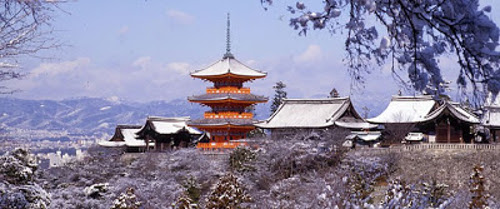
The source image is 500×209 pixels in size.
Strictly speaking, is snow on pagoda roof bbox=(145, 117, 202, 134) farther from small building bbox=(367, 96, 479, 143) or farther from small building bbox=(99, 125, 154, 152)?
small building bbox=(367, 96, 479, 143)

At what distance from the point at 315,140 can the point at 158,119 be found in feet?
46.9

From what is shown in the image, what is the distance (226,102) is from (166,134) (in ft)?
17.4

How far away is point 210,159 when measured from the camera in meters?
35.2

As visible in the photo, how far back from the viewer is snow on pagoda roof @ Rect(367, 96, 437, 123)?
111 feet

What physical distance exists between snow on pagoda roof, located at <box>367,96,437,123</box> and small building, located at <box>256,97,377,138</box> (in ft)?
3.01

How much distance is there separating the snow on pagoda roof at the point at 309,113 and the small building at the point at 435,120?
194cm

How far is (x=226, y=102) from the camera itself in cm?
3897

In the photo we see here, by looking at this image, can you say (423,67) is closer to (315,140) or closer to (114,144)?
(315,140)

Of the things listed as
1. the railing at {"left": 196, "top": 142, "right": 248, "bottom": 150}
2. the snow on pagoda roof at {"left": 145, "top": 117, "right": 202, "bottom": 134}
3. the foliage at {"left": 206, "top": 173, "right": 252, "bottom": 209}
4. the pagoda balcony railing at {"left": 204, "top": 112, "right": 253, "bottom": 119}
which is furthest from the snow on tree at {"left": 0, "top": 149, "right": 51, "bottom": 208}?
the snow on pagoda roof at {"left": 145, "top": 117, "right": 202, "bottom": 134}

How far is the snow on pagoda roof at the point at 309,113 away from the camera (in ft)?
113

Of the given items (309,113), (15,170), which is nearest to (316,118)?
(309,113)

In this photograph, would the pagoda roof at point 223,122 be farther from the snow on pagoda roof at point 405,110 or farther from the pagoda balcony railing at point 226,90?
the snow on pagoda roof at point 405,110

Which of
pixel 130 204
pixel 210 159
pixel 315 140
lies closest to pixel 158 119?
pixel 210 159

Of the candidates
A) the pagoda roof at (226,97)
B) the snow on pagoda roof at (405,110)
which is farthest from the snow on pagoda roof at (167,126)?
the snow on pagoda roof at (405,110)
